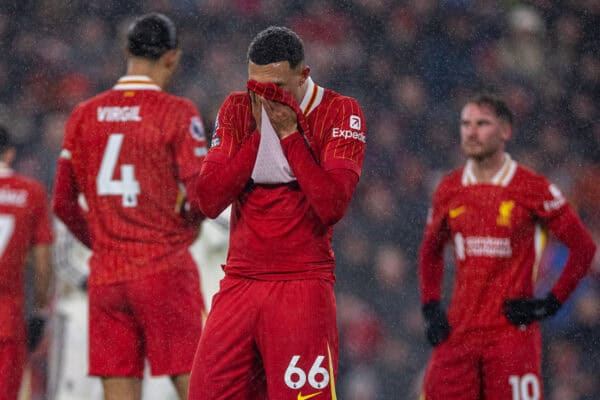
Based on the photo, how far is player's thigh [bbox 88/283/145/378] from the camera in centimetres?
442

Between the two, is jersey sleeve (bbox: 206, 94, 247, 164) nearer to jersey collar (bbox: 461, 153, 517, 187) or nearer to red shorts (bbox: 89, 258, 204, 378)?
red shorts (bbox: 89, 258, 204, 378)

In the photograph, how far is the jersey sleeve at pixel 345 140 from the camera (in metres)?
3.46

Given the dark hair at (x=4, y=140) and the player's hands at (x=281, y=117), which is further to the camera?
the dark hair at (x=4, y=140)

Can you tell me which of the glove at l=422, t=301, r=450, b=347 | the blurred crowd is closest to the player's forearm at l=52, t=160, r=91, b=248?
the glove at l=422, t=301, r=450, b=347

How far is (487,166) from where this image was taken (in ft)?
16.8

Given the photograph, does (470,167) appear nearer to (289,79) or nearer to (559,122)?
(289,79)

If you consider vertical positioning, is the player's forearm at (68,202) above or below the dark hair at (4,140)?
below

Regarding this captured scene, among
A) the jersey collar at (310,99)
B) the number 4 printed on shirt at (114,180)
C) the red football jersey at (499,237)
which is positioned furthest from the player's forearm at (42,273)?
A: the jersey collar at (310,99)

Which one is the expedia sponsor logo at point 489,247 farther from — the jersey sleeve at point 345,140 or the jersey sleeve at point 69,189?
the jersey sleeve at point 69,189

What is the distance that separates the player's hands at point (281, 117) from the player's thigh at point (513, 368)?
190cm

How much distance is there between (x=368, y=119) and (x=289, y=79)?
620 centimetres

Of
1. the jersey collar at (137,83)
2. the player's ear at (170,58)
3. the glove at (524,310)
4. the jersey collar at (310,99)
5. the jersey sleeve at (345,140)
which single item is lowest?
the glove at (524,310)

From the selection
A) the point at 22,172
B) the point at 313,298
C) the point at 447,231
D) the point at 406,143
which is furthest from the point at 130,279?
the point at 406,143

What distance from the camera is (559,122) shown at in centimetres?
973
